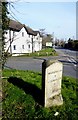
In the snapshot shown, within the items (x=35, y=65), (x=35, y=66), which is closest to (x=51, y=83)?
(x=35, y=66)

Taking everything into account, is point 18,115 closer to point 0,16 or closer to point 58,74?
point 58,74

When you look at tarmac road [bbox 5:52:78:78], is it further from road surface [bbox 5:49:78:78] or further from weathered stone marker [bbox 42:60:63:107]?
weathered stone marker [bbox 42:60:63:107]

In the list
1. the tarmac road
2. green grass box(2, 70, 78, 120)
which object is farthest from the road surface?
→ green grass box(2, 70, 78, 120)

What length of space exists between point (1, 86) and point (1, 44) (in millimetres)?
1356

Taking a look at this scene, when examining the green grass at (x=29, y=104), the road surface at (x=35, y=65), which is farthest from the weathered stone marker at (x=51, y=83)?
the road surface at (x=35, y=65)

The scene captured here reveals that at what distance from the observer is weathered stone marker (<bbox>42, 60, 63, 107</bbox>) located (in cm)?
711

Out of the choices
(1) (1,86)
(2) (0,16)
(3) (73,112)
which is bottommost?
(3) (73,112)

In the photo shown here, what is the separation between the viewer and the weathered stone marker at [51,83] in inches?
280

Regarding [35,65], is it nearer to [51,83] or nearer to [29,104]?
[51,83]

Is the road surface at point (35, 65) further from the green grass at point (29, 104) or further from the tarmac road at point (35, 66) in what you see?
the green grass at point (29, 104)

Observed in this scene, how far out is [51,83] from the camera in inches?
288

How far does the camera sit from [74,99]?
26.2ft

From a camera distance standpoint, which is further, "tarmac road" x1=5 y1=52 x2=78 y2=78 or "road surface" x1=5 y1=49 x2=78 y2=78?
"road surface" x1=5 y1=49 x2=78 y2=78

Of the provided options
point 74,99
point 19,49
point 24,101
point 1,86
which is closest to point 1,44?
point 1,86
